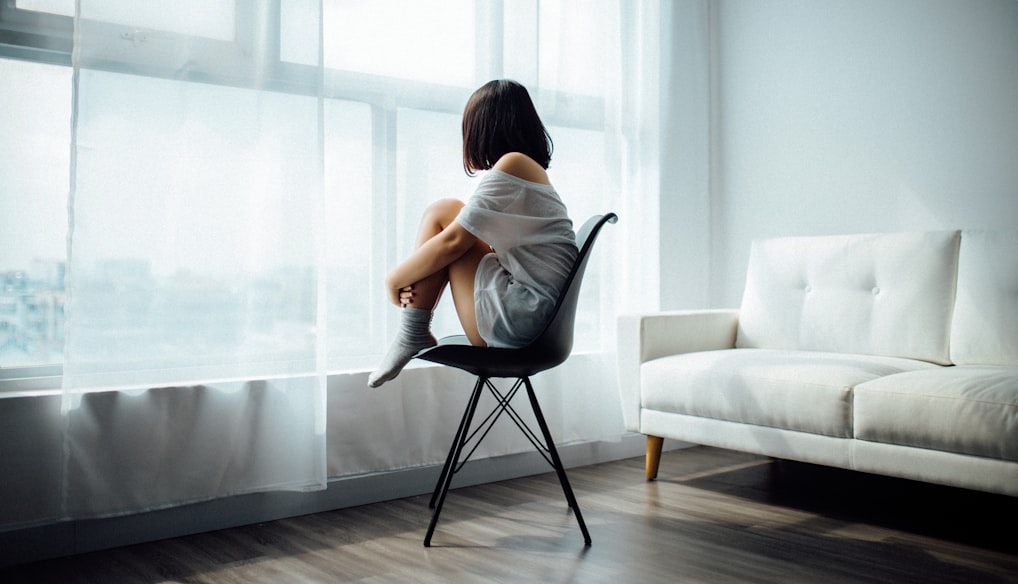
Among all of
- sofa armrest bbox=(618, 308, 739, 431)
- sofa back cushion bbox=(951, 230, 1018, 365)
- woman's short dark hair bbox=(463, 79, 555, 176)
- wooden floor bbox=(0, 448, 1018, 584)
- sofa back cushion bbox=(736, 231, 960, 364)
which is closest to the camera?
wooden floor bbox=(0, 448, 1018, 584)

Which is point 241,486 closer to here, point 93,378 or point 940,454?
point 93,378

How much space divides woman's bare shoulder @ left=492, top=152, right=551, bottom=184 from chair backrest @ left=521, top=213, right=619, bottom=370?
7.5 inches

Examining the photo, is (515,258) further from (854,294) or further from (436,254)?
(854,294)

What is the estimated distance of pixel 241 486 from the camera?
225 cm

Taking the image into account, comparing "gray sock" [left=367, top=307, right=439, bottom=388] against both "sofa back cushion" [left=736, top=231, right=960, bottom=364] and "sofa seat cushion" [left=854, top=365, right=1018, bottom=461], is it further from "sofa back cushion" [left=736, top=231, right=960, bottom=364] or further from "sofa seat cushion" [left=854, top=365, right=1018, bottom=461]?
"sofa back cushion" [left=736, top=231, right=960, bottom=364]

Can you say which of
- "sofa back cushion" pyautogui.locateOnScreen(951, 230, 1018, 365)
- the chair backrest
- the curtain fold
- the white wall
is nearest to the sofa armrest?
the white wall

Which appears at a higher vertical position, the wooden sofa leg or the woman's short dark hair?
the woman's short dark hair

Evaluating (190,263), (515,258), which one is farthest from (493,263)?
(190,263)

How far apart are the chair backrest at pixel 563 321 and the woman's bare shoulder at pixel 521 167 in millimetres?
189

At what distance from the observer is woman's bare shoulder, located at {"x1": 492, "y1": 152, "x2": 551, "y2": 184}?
204 cm

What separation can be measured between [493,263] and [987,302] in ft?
4.95

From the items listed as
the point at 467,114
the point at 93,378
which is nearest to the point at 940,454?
the point at 467,114

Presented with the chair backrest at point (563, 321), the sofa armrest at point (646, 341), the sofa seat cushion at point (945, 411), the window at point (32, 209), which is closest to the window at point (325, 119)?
the window at point (32, 209)

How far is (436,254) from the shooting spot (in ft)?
6.62
